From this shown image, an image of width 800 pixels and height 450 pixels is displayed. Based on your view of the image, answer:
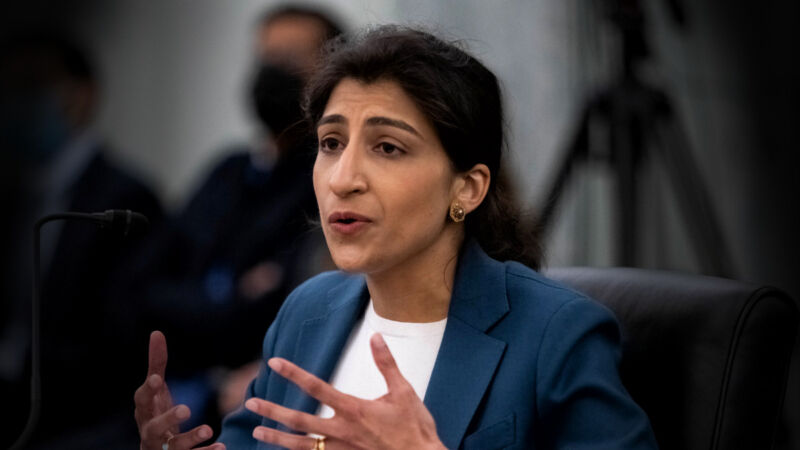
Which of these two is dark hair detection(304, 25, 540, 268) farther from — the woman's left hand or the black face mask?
the black face mask

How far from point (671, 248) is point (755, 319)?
4.67 ft

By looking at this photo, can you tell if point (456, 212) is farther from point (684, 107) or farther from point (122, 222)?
point (684, 107)

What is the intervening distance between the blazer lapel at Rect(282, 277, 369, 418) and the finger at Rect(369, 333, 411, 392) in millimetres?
323

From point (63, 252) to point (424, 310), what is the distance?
1411 mm

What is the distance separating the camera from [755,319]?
1191 millimetres

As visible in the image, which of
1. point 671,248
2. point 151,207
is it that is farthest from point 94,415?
point 671,248

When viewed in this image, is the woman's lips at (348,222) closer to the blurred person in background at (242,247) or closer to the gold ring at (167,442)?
the gold ring at (167,442)

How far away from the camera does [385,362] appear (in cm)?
106

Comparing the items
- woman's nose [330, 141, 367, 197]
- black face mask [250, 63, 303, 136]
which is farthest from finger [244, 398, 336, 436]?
black face mask [250, 63, 303, 136]

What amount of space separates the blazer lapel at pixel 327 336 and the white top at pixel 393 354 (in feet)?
0.06

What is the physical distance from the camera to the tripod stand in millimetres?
2160

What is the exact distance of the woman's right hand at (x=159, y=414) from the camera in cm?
124

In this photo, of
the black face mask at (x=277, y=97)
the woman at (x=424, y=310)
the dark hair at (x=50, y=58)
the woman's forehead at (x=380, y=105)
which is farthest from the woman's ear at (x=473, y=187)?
the dark hair at (x=50, y=58)

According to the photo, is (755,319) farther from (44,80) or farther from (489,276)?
(44,80)
